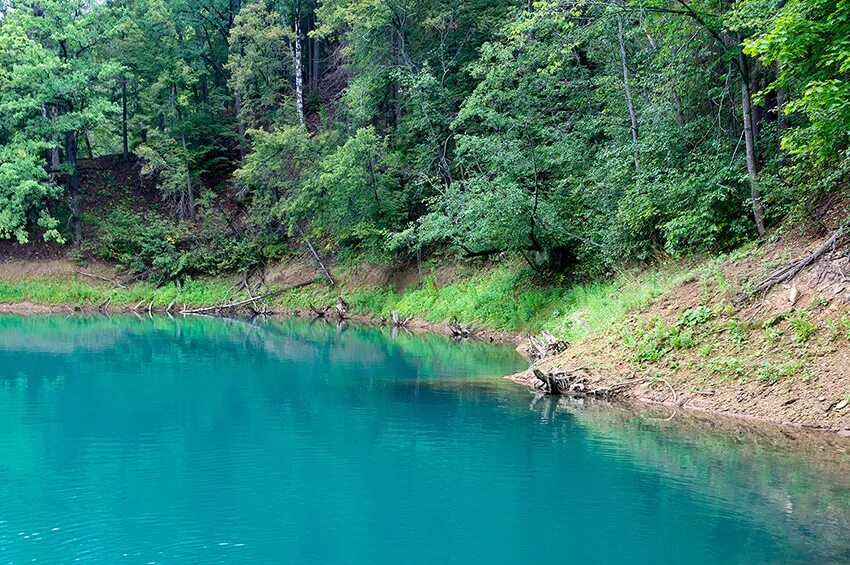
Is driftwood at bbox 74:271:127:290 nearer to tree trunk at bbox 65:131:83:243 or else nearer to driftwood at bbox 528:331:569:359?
tree trunk at bbox 65:131:83:243

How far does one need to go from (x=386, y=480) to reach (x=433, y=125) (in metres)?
24.0

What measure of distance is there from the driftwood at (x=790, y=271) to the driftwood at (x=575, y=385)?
114 inches

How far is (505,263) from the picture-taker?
93.6ft

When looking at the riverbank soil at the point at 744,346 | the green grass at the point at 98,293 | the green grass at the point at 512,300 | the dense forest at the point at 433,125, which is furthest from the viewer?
the green grass at the point at 98,293

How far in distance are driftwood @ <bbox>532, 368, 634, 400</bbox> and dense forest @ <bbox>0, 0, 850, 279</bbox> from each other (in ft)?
15.9

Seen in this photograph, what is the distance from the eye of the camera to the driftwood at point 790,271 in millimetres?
13109

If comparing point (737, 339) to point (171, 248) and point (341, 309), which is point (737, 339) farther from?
point (171, 248)

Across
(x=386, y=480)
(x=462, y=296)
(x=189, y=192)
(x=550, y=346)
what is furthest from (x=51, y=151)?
(x=386, y=480)

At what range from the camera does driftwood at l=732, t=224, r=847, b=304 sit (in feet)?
43.0

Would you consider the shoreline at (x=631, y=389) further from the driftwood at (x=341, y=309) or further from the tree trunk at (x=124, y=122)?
the tree trunk at (x=124, y=122)

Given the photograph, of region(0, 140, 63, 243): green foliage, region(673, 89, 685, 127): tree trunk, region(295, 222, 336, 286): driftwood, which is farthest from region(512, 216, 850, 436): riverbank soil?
region(0, 140, 63, 243): green foliage

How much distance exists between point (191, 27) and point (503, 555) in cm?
4772

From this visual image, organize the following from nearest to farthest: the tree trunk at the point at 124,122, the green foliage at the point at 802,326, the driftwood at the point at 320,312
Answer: the green foliage at the point at 802,326 < the driftwood at the point at 320,312 < the tree trunk at the point at 124,122

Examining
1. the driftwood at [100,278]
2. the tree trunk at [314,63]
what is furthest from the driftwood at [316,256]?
the tree trunk at [314,63]
